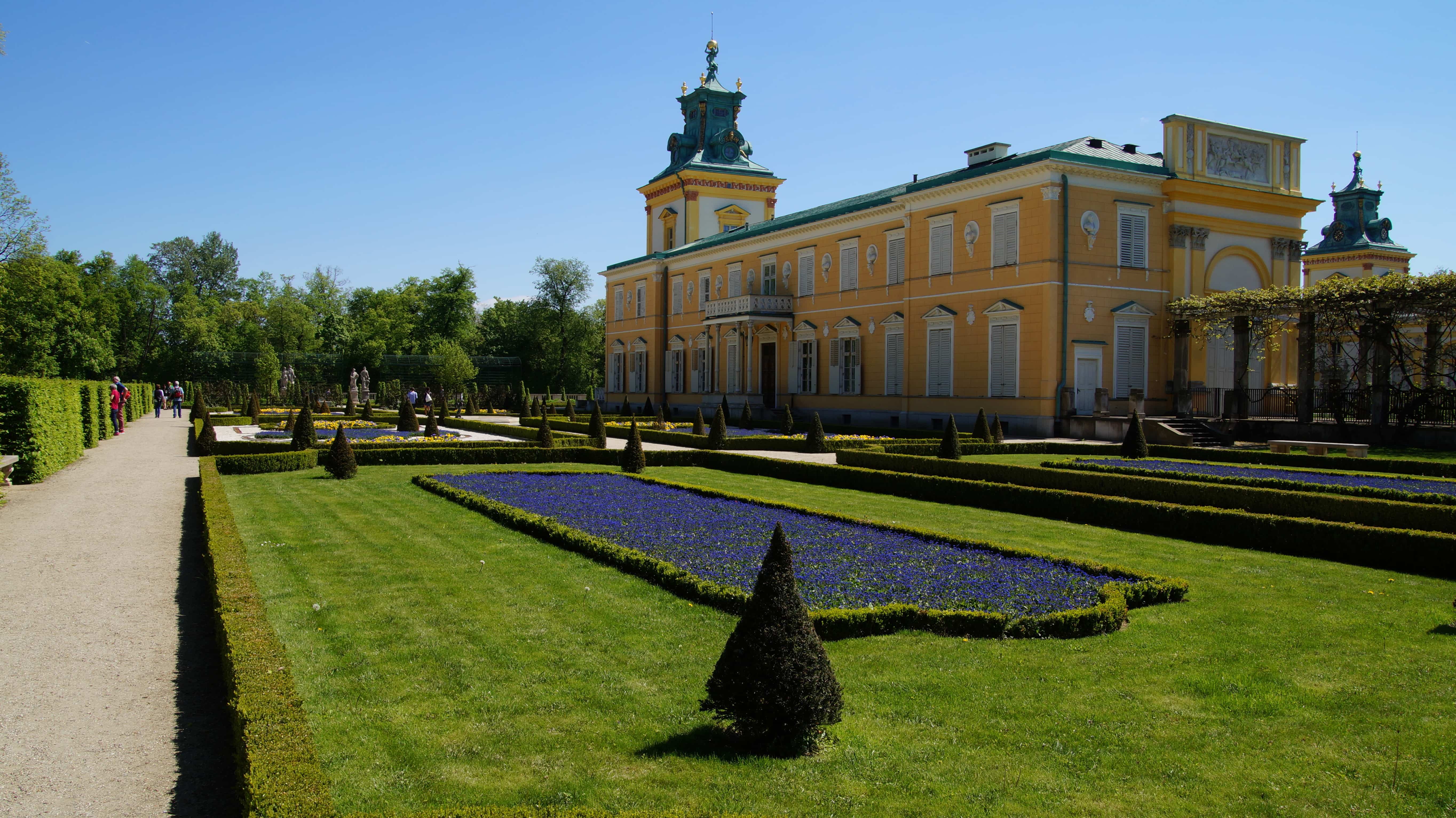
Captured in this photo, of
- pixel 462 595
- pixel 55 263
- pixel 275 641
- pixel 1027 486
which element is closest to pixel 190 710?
pixel 275 641

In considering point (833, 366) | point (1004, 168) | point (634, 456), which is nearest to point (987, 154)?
point (1004, 168)

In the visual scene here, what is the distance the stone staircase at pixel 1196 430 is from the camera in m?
25.6

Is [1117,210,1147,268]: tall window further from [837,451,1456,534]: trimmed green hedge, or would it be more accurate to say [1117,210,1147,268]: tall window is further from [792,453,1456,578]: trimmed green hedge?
[792,453,1456,578]: trimmed green hedge

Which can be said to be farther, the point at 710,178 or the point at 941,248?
the point at 710,178

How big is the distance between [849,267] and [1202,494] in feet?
87.5

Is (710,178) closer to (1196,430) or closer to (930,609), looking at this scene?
(1196,430)

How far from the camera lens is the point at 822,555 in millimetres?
10078

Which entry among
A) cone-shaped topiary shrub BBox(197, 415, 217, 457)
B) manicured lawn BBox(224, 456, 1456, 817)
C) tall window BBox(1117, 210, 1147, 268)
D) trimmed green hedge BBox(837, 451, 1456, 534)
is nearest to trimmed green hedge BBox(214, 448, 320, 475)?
cone-shaped topiary shrub BBox(197, 415, 217, 457)

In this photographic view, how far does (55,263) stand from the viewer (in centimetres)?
5506

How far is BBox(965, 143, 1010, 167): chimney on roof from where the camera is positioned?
32688 mm

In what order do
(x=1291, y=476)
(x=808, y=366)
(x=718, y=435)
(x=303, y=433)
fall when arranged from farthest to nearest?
(x=808, y=366) < (x=718, y=435) < (x=303, y=433) < (x=1291, y=476)

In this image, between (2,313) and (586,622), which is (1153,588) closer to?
(586,622)

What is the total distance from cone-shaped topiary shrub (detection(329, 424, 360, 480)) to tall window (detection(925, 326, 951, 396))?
21224 mm

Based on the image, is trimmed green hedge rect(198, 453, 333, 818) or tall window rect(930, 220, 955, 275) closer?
trimmed green hedge rect(198, 453, 333, 818)
